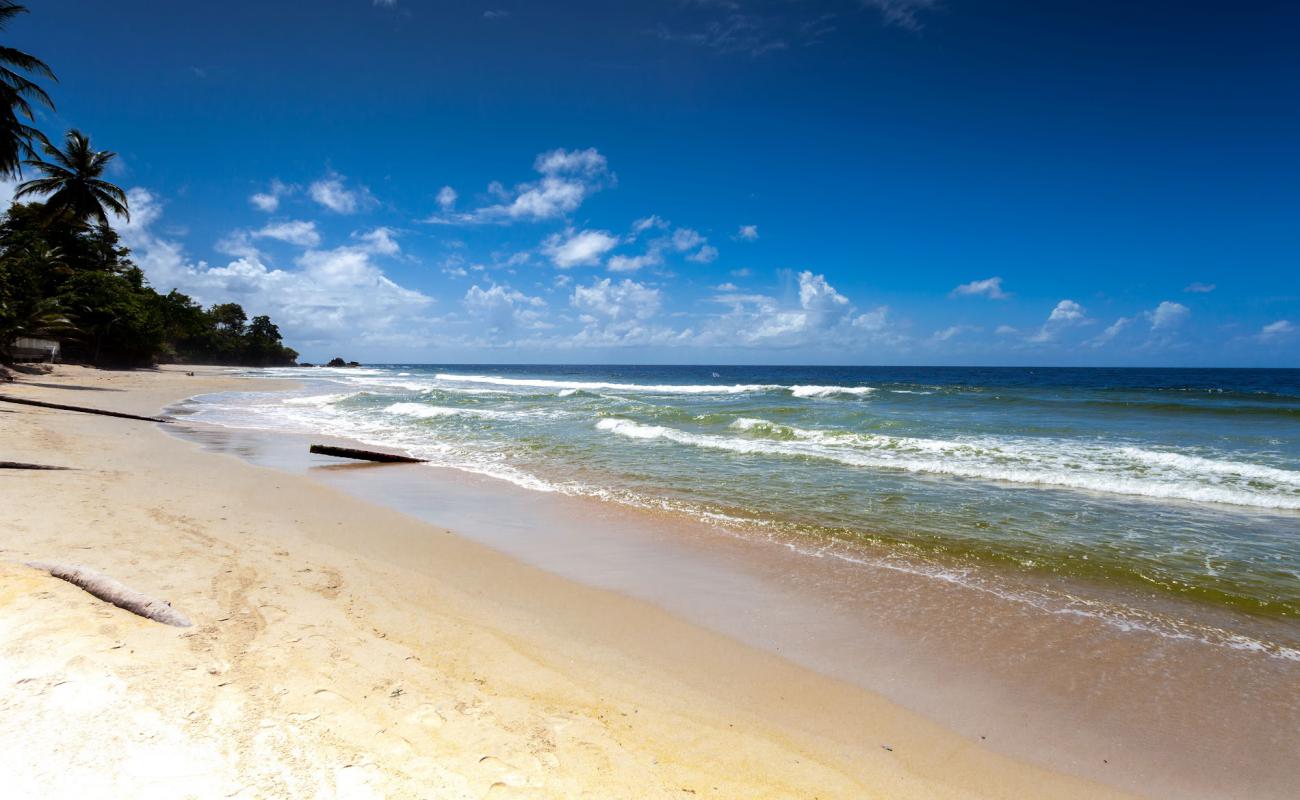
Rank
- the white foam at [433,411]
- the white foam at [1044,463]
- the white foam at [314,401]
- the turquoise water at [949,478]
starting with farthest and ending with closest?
the white foam at [314,401]
the white foam at [433,411]
the white foam at [1044,463]
the turquoise water at [949,478]

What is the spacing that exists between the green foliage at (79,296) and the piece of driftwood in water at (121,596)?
91.7 ft

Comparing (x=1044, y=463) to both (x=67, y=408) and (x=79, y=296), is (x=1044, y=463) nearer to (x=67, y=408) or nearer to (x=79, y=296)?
(x=67, y=408)

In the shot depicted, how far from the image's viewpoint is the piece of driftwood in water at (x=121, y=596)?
3.57m

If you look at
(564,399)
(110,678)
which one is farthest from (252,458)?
(564,399)

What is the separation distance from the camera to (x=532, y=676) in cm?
366

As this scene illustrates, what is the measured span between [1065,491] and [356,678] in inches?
459

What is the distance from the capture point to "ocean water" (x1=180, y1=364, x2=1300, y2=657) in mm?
6637

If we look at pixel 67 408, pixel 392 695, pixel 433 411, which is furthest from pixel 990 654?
pixel 433 411

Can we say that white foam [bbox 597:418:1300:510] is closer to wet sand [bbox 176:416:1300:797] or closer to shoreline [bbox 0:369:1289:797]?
wet sand [bbox 176:416:1300:797]

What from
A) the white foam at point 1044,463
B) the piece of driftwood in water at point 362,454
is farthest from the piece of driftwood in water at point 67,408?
the white foam at point 1044,463

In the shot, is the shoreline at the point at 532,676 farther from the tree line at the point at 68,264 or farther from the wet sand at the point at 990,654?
the tree line at the point at 68,264

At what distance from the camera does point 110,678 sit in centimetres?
283

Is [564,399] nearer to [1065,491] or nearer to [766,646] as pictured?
[1065,491]

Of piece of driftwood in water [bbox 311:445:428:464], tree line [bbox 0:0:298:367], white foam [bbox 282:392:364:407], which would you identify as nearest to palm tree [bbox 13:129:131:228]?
tree line [bbox 0:0:298:367]
